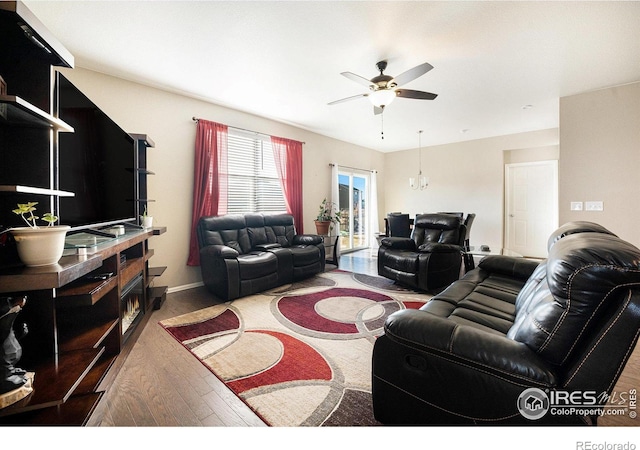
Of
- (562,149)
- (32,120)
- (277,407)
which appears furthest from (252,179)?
(562,149)

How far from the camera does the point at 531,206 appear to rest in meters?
5.93

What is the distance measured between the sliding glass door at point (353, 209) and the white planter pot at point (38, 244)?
17.9 ft

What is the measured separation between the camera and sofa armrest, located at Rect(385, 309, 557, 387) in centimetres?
98

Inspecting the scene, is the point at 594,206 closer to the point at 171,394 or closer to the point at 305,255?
the point at 305,255

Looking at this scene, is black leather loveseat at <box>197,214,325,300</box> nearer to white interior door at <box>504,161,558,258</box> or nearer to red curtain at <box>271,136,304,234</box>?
red curtain at <box>271,136,304,234</box>

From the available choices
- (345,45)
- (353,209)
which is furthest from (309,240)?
(353,209)

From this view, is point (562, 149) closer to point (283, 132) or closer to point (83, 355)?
point (283, 132)

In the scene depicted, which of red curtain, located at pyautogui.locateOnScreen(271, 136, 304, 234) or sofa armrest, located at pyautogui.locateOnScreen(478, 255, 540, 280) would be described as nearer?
sofa armrest, located at pyautogui.locateOnScreen(478, 255, 540, 280)

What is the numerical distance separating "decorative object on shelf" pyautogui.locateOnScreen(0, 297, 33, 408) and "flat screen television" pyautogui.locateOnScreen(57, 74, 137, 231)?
67 centimetres

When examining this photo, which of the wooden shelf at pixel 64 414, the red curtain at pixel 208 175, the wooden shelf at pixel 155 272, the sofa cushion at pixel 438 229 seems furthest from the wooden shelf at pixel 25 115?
the sofa cushion at pixel 438 229

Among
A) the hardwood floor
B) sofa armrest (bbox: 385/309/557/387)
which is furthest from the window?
sofa armrest (bbox: 385/309/557/387)

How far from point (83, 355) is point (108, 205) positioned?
3.91 feet

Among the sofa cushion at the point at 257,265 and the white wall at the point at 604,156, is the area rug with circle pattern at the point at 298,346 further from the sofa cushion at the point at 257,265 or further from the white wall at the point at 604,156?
the white wall at the point at 604,156

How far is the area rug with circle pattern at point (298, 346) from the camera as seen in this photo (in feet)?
4.94
